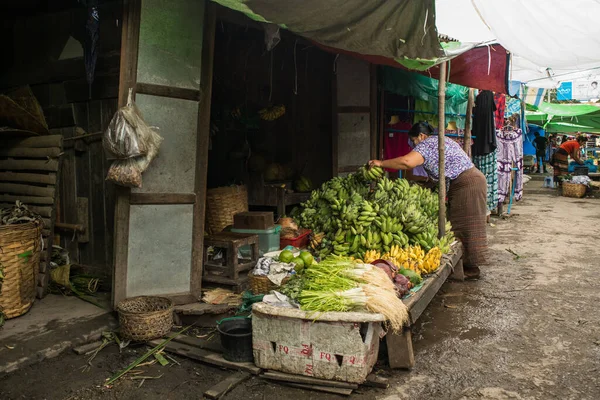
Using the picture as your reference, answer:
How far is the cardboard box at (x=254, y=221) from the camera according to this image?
569 cm

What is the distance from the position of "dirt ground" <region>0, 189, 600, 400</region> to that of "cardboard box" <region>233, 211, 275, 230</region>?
2020 mm

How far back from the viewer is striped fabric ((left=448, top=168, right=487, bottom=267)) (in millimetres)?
6488

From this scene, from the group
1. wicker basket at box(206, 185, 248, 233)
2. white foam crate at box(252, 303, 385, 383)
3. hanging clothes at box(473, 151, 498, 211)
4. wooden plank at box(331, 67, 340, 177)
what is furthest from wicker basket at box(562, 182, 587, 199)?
white foam crate at box(252, 303, 385, 383)

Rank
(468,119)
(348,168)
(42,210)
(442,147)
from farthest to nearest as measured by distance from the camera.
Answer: (468,119) < (348,168) < (442,147) < (42,210)

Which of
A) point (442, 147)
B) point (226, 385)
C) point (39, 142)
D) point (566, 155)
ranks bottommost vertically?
point (226, 385)

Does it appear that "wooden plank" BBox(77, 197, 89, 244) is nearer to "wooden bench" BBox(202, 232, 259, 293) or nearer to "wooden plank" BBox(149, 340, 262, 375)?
"wooden bench" BBox(202, 232, 259, 293)

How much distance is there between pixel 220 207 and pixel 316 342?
138 inches

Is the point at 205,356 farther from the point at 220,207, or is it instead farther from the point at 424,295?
the point at 220,207

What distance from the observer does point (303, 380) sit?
11.6ft

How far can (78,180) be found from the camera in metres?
5.64

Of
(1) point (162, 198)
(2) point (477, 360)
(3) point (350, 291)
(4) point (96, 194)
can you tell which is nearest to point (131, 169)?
(1) point (162, 198)

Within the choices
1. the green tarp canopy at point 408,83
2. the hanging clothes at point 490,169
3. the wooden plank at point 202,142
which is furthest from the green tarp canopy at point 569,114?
the wooden plank at point 202,142

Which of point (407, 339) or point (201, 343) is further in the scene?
point (201, 343)

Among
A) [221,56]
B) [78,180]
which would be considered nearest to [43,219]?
[78,180]
